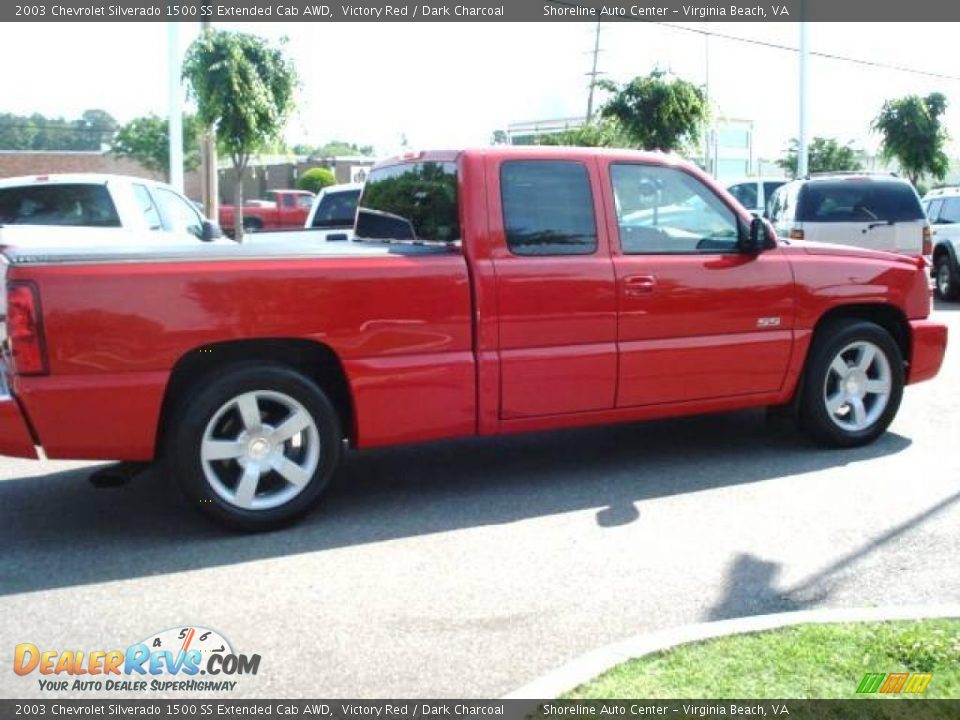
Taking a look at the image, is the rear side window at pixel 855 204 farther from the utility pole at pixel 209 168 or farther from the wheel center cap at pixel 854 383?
the utility pole at pixel 209 168

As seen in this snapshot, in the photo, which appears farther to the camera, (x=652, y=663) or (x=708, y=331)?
(x=708, y=331)

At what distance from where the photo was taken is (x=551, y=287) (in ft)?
18.7

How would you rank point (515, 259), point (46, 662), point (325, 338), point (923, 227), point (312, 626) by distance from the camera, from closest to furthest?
1. point (46, 662)
2. point (312, 626)
3. point (325, 338)
4. point (515, 259)
5. point (923, 227)

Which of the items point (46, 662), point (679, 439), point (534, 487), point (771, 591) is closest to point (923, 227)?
point (679, 439)

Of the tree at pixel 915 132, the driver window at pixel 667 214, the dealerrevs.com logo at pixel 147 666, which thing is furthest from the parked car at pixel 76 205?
the tree at pixel 915 132

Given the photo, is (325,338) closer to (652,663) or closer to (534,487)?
(534,487)

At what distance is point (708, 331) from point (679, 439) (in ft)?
4.00

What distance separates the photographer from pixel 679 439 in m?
7.17

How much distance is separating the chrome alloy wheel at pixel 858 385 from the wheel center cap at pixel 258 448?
3619 mm

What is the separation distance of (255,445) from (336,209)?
8175 millimetres

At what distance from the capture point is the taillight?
4.67 meters

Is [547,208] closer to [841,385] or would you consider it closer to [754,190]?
[841,385]

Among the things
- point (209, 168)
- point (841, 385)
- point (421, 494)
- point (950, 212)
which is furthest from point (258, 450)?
point (209, 168)

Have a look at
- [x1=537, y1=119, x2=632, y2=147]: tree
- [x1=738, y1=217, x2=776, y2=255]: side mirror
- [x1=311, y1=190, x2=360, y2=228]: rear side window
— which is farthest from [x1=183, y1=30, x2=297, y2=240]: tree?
[x1=738, y1=217, x2=776, y2=255]: side mirror
